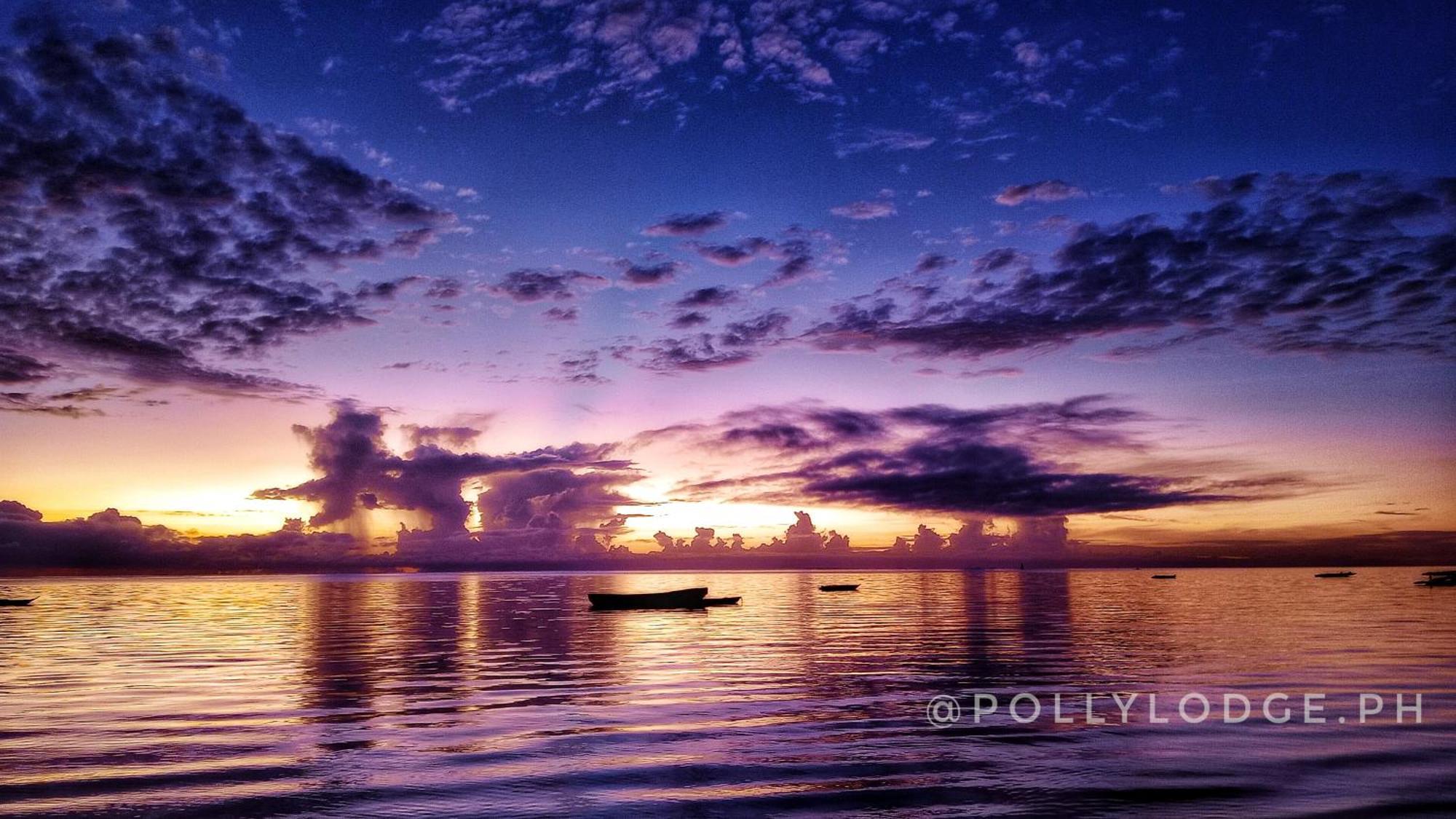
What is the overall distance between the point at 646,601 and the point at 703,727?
214 feet

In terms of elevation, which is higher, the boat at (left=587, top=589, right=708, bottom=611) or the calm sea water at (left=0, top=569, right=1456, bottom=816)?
the calm sea water at (left=0, top=569, right=1456, bottom=816)

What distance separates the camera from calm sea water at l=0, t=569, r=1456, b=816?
1562 cm

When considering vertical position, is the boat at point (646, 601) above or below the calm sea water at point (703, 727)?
below

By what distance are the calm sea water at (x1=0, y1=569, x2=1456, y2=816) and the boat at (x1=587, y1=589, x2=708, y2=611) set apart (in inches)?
1220

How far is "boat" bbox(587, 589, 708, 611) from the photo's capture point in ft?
279

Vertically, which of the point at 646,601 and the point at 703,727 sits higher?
the point at 703,727

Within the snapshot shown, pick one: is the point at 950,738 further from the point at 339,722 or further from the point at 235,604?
the point at 235,604

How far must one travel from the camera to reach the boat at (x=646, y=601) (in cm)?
8512

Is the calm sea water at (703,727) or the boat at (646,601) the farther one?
the boat at (646,601)

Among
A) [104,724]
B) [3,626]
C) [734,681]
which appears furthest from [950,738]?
[3,626]

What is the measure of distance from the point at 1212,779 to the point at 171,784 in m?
20.5

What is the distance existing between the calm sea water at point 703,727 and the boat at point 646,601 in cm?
3098

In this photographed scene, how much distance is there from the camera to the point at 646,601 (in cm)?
8619

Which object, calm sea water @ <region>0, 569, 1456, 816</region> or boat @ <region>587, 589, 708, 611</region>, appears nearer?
calm sea water @ <region>0, 569, 1456, 816</region>
